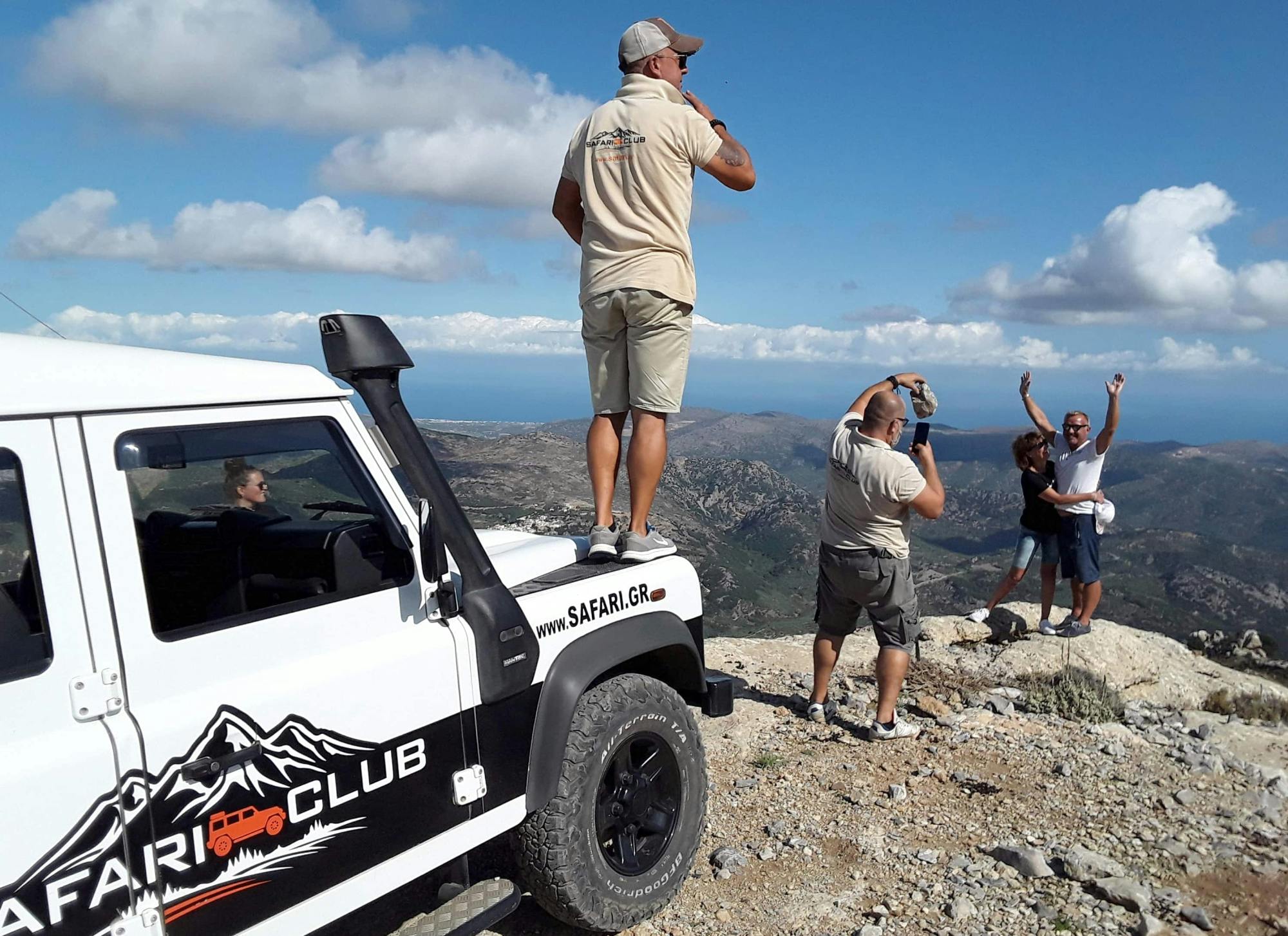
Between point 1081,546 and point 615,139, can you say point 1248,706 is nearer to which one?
point 1081,546

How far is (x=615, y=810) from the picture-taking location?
3.67 metres

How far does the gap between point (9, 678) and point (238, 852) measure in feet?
2.35

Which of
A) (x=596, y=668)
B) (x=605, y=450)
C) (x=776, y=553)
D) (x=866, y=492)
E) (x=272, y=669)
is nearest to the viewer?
(x=272, y=669)

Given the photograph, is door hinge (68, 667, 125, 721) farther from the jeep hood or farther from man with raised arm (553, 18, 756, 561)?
man with raised arm (553, 18, 756, 561)

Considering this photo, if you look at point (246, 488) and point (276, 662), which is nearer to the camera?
point (276, 662)

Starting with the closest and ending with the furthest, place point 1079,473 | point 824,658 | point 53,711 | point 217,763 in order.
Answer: point 53,711, point 217,763, point 824,658, point 1079,473

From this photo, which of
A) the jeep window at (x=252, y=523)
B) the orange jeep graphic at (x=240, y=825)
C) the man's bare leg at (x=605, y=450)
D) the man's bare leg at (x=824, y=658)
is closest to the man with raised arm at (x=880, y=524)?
the man's bare leg at (x=824, y=658)

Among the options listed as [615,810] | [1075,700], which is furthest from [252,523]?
[1075,700]

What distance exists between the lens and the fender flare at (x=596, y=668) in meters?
3.24

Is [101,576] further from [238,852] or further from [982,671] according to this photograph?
[982,671]

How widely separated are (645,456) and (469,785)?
6.20ft

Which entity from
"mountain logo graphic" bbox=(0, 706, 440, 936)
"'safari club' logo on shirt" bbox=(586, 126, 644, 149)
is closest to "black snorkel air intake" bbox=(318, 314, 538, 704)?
"mountain logo graphic" bbox=(0, 706, 440, 936)

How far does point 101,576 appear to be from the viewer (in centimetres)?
216

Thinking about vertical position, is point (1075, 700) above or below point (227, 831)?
below
